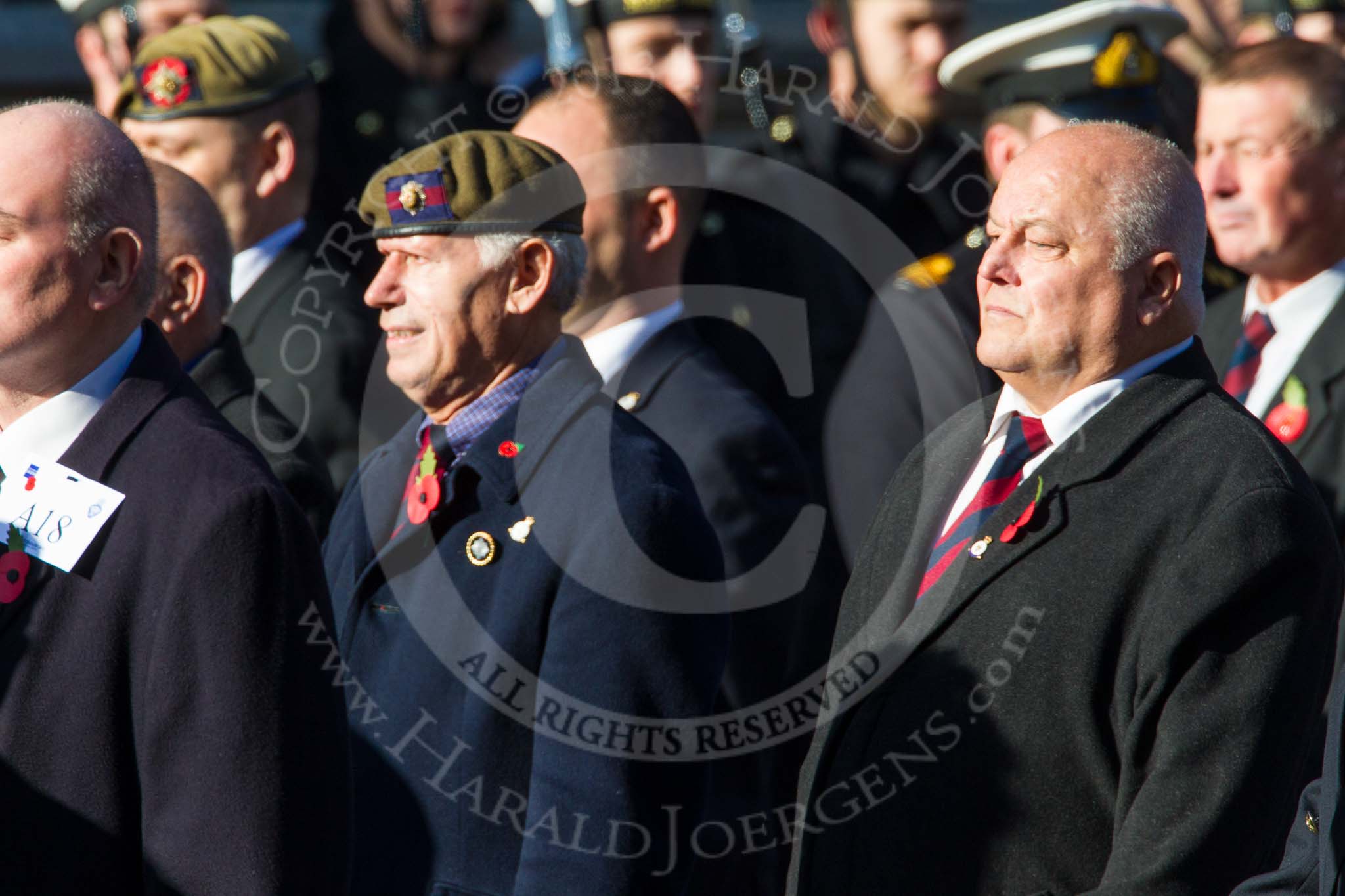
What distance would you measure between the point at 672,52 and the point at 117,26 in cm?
192

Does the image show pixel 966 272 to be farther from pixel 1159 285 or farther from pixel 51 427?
pixel 51 427

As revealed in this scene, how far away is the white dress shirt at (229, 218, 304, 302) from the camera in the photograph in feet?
15.2

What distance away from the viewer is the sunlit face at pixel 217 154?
4723 mm

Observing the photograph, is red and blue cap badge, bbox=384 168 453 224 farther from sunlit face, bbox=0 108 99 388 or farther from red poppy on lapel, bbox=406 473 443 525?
sunlit face, bbox=0 108 99 388

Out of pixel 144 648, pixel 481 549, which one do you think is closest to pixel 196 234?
pixel 481 549

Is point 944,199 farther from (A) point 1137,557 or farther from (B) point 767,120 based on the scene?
(A) point 1137,557

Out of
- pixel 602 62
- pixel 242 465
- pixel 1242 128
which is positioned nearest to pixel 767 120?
pixel 602 62

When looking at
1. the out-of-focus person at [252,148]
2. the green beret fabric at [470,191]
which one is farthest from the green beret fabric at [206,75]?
the green beret fabric at [470,191]

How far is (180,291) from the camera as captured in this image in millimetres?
3959

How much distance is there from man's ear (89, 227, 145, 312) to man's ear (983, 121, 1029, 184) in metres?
2.48

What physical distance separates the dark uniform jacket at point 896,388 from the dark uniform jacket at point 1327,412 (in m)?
0.65

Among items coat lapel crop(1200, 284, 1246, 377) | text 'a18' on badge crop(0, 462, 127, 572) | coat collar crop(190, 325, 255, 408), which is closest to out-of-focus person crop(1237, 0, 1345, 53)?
coat lapel crop(1200, 284, 1246, 377)

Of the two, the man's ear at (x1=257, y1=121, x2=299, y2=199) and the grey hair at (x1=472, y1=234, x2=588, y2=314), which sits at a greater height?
the man's ear at (x1=257, y1=121, x2=299, y2=199)

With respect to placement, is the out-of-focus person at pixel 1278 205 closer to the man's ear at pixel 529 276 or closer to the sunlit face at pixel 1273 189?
the sunlit face at pixel 1273 189
